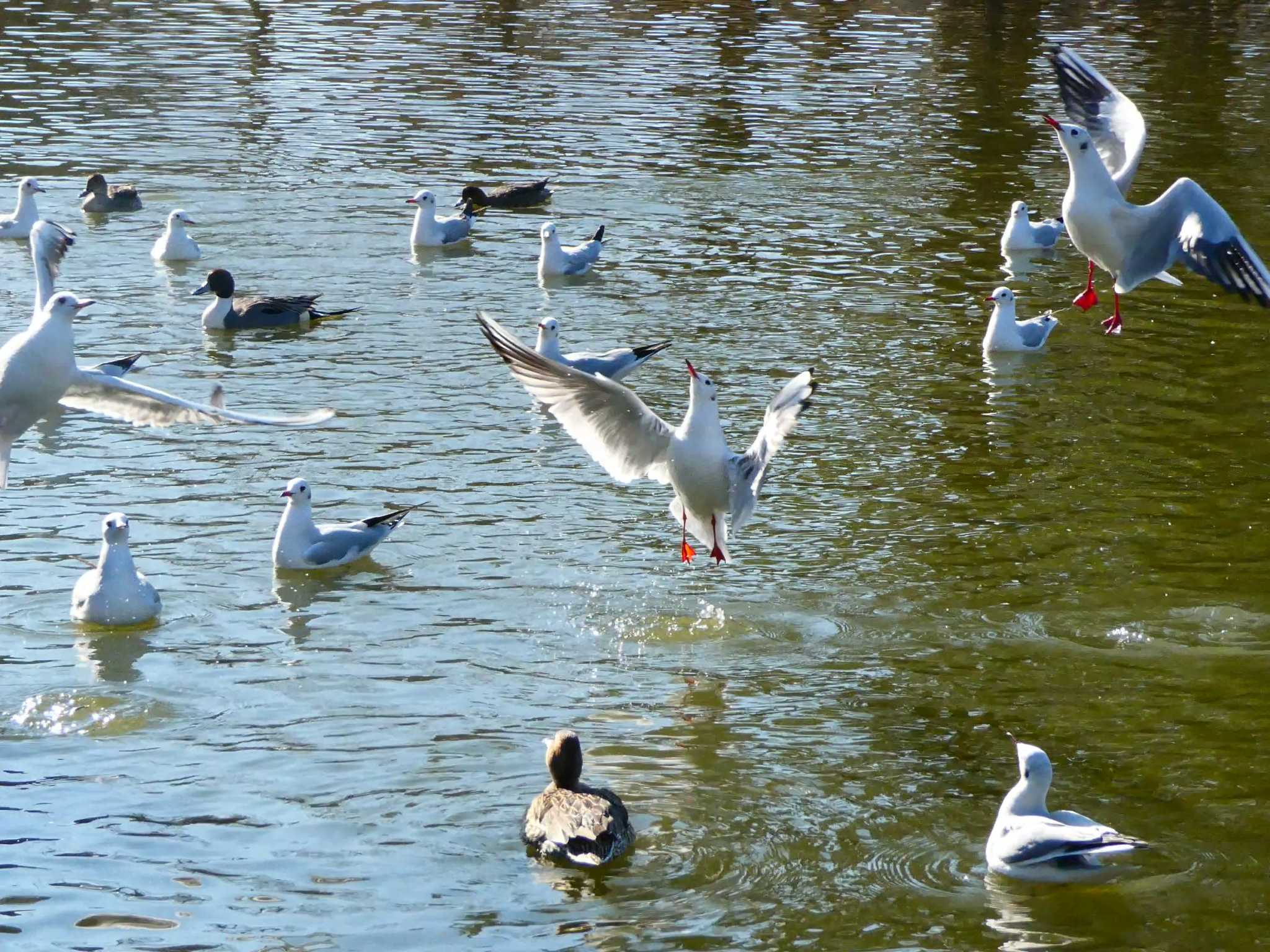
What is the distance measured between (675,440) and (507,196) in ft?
41.6

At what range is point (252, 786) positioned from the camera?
905 cm

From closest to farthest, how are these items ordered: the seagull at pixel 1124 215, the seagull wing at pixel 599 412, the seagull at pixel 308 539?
the seagull wing at pixel 599 412 < the seagull at pixel 308 539 < the seagull at pixel 1124 215

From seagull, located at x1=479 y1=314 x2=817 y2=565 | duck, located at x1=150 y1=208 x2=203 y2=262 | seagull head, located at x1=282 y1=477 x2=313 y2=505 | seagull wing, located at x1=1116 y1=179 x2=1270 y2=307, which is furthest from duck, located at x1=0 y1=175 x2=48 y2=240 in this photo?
seagull wing, located at x1=1116 y1=179 x2=1270 y2=307

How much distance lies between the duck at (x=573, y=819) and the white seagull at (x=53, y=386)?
14.0ft

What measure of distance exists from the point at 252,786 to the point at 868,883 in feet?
10.3

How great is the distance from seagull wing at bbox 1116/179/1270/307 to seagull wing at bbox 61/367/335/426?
6531mm

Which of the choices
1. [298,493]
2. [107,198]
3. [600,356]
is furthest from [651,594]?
[107,198]

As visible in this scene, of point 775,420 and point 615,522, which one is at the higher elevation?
point 775,420

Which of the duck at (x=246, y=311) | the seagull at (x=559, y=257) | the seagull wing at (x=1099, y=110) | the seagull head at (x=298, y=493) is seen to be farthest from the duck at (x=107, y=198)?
the seagull wing at (x=1099, y=110)

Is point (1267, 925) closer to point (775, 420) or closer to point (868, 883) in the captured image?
point (868, 883)

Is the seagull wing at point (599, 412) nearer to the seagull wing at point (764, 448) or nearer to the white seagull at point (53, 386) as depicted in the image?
the seagull wing at point (764, 448)

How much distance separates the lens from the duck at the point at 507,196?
23641mm

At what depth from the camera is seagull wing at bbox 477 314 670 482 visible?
35.3 feet

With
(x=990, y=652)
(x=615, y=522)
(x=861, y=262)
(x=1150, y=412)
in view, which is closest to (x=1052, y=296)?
(x=861, y=262)
